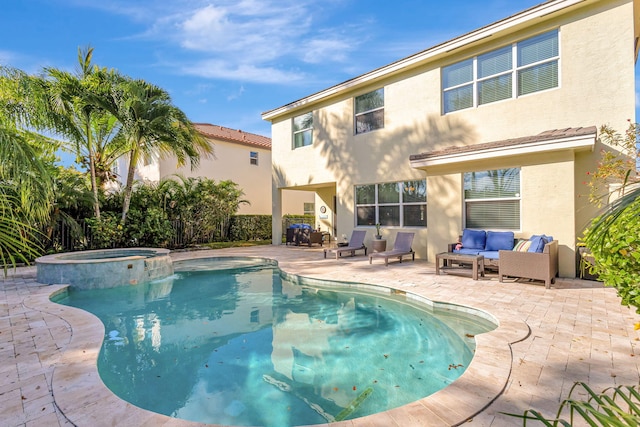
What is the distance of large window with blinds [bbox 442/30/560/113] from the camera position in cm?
977

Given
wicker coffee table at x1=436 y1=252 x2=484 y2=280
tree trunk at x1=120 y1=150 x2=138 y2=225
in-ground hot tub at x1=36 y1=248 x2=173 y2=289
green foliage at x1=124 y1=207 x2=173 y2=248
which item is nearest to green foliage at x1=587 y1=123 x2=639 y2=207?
wicker coffee table at x1=436 y1=252 x2=484 y2=280

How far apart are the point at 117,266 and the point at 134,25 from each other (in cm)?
934

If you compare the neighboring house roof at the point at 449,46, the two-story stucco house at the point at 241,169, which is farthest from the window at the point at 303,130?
the two-story stucco house at the point at 241,169

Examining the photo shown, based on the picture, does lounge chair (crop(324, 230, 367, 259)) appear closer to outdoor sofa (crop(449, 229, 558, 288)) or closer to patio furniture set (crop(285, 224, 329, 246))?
patio furniture set (crop(285, 224, 329, 246))

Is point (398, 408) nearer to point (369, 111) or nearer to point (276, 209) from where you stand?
point (369, 111)

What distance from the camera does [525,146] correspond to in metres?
8.89

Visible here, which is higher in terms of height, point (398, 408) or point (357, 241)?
point (357, 241)

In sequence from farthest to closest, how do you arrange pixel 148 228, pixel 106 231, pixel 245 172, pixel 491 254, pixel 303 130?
pixel 245 172
pixel 303 130
pixel 148 228
pixel 106 231
pixel 491 254

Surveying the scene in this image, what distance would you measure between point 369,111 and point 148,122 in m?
9.15

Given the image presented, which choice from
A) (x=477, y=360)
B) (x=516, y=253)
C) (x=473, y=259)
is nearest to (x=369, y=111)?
(x=473, y=259)

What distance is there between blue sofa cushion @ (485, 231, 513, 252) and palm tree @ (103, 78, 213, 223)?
40.4 ft

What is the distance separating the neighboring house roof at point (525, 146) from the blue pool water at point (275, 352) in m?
5.03

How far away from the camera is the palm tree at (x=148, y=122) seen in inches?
511

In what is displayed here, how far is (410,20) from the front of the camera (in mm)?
13180
